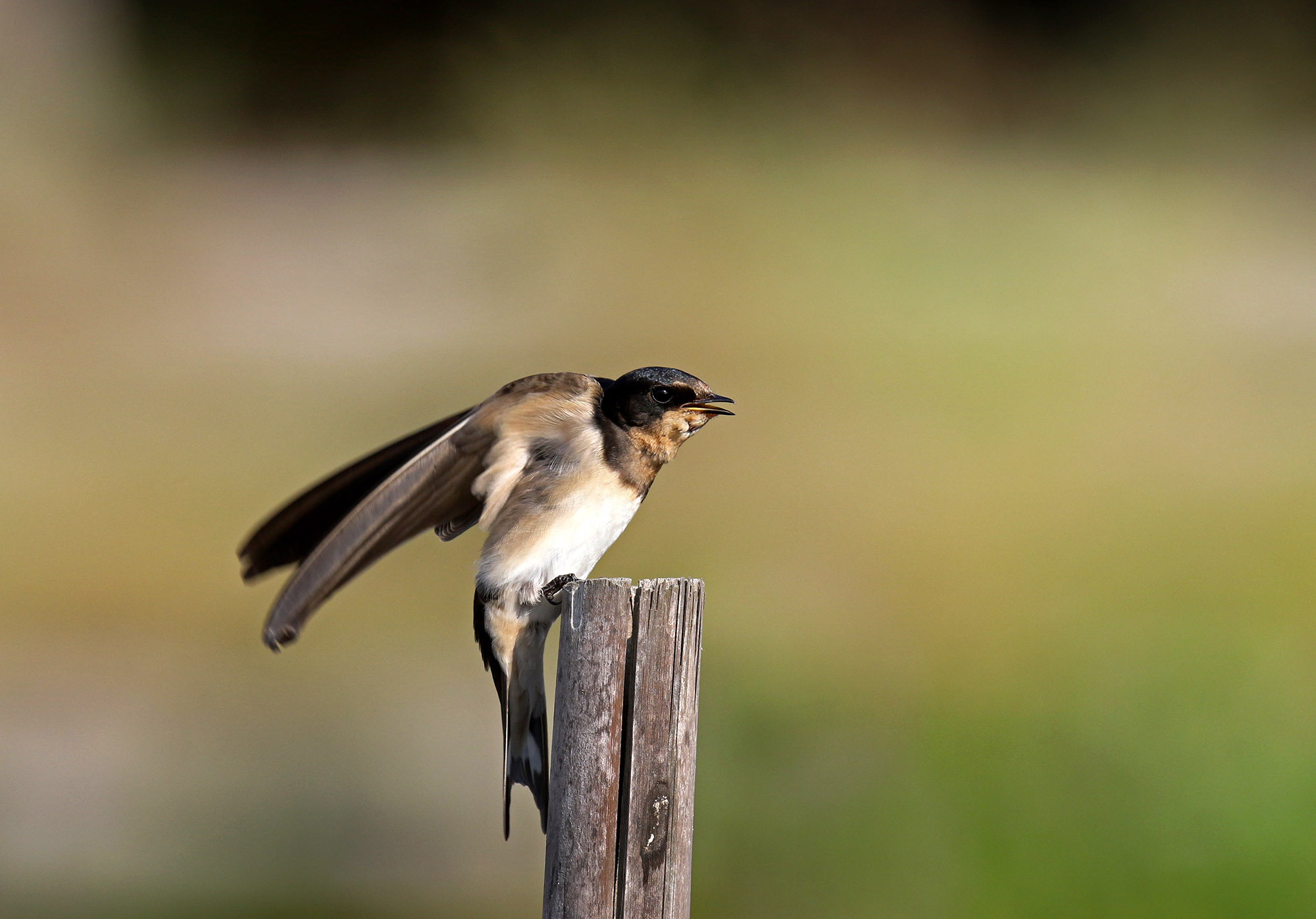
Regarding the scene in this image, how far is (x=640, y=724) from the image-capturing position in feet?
7.72

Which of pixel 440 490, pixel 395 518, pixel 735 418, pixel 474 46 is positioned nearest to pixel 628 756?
pixel 395 518

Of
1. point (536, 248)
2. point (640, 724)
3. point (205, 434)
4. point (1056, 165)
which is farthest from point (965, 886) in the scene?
point (1056, 165)

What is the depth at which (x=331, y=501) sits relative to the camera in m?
3.25

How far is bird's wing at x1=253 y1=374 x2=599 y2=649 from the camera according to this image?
293 centimetres

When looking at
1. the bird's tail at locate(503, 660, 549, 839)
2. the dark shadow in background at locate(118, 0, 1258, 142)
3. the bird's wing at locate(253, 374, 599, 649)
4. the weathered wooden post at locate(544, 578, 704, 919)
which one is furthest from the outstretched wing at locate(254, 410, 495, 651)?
the dark shadow in background at locate(118, 0, 1258, 142)

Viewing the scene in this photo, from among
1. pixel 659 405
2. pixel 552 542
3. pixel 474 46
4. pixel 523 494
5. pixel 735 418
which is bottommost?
pixel 552 542

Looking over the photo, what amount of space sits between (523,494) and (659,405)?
44cm

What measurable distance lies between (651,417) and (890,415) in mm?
9780

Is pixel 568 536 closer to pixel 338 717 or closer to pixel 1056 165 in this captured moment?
pixel 338 717

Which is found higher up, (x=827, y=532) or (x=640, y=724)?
(x=827, y=532)

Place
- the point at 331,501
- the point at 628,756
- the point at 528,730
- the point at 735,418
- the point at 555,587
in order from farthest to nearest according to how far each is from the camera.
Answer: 1. the point at 735,418
2. the point at 528,730
3. the point at 555,587
4. the point at 331,501
5. the point at 628,756

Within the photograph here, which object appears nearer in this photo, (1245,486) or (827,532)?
(827,532)

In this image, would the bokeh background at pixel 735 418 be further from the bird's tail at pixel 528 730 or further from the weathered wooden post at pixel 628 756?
the weathered wooden post at pixel 628 756

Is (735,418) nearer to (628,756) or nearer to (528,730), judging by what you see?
(528,730)
